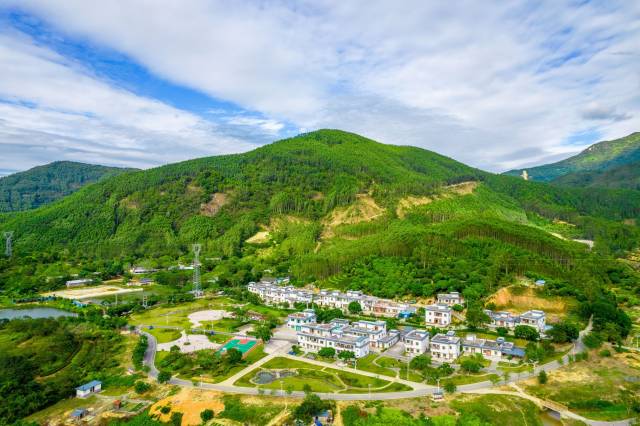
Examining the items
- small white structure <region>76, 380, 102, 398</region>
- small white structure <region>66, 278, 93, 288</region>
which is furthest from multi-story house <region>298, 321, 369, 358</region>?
small white structure <region>66, 278, 93, 288</region>

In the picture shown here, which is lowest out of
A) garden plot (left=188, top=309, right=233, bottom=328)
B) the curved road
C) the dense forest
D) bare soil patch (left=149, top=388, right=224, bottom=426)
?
bare soil patch (left=149, top=388, right=224, bottom=426)

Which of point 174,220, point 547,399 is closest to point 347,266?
point 547,399

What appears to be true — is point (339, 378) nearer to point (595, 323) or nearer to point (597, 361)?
point (597, 361)

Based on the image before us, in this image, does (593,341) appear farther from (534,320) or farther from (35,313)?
(35,313)

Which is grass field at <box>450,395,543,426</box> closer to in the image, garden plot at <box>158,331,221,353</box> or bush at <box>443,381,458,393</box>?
bush at <box>443,381,458,393</box>

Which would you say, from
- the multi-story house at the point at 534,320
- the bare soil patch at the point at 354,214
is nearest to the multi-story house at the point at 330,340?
the multi-story house at the point at 534,320

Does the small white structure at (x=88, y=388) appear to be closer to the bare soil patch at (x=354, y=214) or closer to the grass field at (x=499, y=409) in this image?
the grass field at (x=499, y=409)

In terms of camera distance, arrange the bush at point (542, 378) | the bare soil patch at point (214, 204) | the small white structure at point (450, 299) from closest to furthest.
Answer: the bush at point (542, 378) < the small white structure at point (450, 299) < the bare soil patch at point (214, 204)
